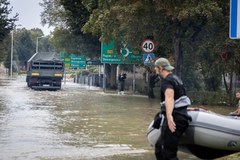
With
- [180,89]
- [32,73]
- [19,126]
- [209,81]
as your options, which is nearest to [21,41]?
[32,73]

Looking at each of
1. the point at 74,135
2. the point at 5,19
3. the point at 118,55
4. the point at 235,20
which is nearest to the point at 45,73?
the point at 118,55

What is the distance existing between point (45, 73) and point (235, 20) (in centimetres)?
3159

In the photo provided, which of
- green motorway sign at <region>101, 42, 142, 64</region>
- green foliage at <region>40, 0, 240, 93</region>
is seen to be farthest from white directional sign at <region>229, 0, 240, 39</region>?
green motorway sign at <region>101, 42, 142, 64</region>

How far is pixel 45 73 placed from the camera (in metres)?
37.3

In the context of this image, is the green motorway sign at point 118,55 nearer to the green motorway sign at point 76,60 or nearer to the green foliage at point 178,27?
the green foliage at point 178,27

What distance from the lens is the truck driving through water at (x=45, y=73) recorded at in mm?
37344

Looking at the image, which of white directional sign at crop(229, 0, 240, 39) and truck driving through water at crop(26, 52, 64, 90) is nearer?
white directional sign at crop(229, 0, 240, 39)

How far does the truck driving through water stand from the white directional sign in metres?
31.2

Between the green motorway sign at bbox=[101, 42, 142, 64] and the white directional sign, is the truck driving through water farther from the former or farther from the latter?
the white directional sign

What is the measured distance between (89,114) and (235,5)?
11.3 metres

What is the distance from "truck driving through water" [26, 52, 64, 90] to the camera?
37344mm

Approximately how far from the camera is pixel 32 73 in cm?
3728

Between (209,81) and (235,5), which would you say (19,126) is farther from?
(209,81)

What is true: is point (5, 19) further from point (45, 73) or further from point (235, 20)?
point (235, 20)
